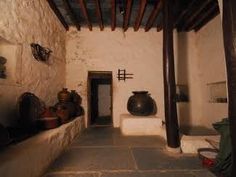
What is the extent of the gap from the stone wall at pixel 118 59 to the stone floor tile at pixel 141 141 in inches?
57.4

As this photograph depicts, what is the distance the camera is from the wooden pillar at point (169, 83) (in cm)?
271

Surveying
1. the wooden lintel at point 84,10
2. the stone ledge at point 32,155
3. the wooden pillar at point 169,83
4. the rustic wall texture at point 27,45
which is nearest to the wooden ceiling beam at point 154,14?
the wooden pillar at point 169,83

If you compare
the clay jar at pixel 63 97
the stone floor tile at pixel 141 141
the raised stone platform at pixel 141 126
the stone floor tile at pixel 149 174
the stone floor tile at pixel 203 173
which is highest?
the clay jar at pixel 63 97

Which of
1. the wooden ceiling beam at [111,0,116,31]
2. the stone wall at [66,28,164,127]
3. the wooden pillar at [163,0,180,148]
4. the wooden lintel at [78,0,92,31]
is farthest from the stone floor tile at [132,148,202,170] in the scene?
the wooden lintel at [78,0,92,31]

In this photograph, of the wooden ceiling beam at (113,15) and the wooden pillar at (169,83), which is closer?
the wooden pillar at (169,83)

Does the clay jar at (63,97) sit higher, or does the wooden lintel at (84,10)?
the wooden lintel at (84,10)

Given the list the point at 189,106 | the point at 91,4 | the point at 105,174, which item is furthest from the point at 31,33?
the point at 189,106

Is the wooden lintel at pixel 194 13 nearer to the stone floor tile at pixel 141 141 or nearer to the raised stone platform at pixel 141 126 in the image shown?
the raised stone platform at pixel 141 126

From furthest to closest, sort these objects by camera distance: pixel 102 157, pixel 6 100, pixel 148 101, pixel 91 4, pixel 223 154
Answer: pixel 148 101 < pixel 91 4 < pixel 102 157 < pixel 6 100 < pixel 223 154

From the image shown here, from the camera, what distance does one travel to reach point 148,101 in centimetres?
415

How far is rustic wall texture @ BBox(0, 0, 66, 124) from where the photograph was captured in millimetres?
2246

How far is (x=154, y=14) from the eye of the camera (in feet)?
13.5

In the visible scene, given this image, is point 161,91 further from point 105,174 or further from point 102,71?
point 105,174

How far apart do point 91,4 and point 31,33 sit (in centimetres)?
151
